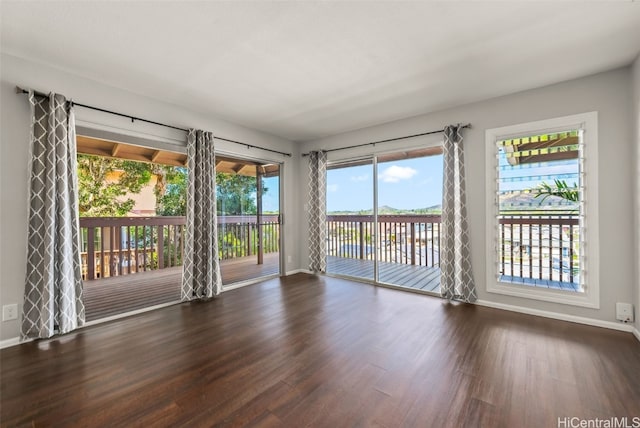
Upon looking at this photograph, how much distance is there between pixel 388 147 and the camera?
13.2 ft

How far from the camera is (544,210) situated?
296 cm

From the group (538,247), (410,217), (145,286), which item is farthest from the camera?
(410,217)

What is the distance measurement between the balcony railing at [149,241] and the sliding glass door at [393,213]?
138 cm

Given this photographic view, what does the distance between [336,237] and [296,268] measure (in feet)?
4.76

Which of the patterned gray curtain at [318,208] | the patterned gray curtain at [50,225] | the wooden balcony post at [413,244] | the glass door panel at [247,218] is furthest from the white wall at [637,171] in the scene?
the patterned gray curtain at [50,225]

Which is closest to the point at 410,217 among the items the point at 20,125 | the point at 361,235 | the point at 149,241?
the point at 361,235

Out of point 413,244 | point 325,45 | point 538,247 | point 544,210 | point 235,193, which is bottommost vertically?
point 413,244

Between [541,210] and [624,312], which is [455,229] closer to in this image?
[541,210]

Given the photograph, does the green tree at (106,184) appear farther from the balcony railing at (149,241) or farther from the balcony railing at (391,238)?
the balcony railing at (391,238)

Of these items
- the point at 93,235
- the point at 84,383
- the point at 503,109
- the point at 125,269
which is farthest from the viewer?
the point at 125,269

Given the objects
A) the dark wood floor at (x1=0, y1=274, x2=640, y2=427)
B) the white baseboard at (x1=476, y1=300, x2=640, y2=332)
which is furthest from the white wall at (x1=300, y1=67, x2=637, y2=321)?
the dark wood floor at (x1=0, y1=274, x2=640, y2=427)

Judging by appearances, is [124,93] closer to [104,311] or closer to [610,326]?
[104,311]

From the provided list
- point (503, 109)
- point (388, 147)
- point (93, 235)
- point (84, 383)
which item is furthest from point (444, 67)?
point (93, 235)

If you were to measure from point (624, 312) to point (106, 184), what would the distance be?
6.36 meters
